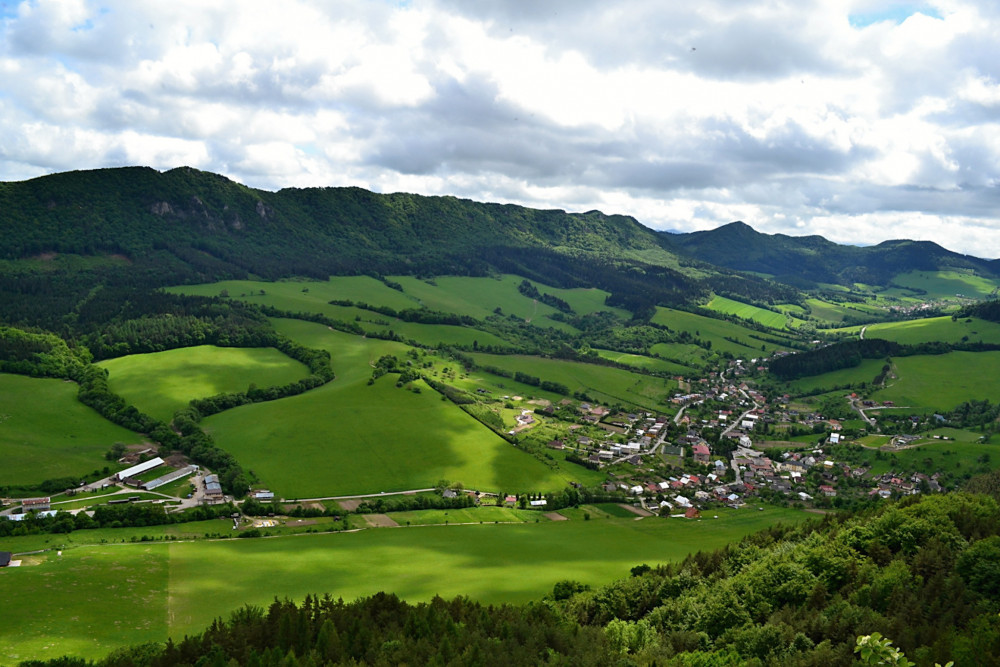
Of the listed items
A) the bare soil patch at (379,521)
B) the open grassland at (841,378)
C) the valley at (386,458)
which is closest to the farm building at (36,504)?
the valley at (386,458)

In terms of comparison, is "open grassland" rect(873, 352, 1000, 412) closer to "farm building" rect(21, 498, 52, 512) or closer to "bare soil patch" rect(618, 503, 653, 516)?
"bare soil patch" rect(618, 503, 653, 516)

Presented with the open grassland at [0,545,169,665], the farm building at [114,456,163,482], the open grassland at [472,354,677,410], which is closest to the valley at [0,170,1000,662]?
the open grassland at [0,545,169,665]

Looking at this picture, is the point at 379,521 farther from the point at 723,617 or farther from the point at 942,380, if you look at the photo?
the point at 942,380

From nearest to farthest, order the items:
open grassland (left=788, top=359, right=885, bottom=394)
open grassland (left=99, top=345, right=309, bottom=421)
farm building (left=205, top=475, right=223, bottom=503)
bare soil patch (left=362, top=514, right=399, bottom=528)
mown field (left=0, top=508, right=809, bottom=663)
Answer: mown field (left=0, top=508, right=809, bottom=663), bare soil patch (left=362, top=514, right=399, bottom=528), farm building (left=205, top=475, right=223, bottom=503), open grassland (left=99, top=345, right=309, bottom=421), open grassland (left=788, top=359, right=885, bottom=394)

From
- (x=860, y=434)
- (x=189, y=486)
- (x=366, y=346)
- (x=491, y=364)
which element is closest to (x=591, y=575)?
(x=189, y=486)

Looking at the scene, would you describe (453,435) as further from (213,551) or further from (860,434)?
(860,434)

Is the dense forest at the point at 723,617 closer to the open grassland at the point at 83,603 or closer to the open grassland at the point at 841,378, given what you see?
the open grassland at the point at 83,603
